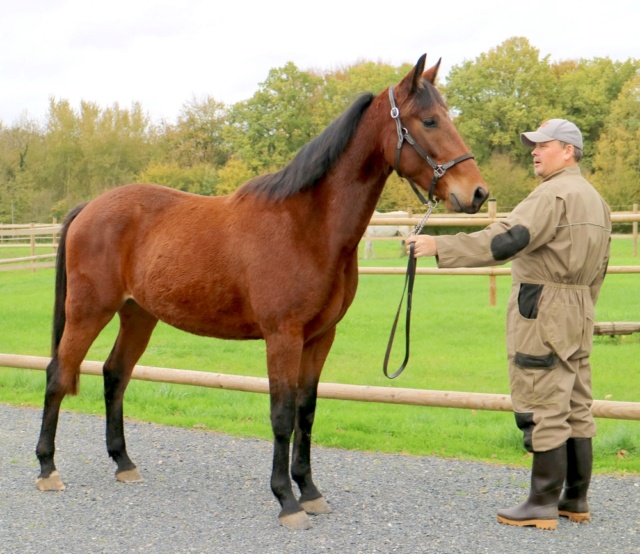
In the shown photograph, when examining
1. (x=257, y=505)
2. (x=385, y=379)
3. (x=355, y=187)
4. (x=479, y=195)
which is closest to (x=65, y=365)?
(x=257, y=505)

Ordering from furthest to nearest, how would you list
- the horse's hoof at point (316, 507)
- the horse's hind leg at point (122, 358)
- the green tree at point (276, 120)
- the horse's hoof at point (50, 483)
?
the green tree at point (276, 120), the horse's hind leg at point (122, 358), the horse's hoof at point (50, 483), the horse's hoof at point (316, 507)

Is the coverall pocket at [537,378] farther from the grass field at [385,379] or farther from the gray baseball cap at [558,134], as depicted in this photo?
the grass field at [385,379]

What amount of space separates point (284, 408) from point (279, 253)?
0.79 meters

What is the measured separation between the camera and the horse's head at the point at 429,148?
331cm

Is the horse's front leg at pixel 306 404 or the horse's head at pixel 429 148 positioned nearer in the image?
the horse's head at pixel 429 148

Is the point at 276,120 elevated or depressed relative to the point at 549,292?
elevated

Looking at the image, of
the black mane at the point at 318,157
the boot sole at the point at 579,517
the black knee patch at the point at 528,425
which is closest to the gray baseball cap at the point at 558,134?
the black mane at the point at 318,157

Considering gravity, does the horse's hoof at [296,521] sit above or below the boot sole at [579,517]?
below

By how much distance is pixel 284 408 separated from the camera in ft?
12.3

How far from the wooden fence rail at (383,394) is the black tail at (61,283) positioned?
Answer: 1009mm

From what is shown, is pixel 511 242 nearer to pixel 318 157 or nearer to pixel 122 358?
pixel 318 157

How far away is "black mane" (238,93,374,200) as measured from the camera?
368 cm

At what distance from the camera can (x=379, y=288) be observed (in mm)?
14367

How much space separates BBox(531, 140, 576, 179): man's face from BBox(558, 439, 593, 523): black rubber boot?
132 cm
